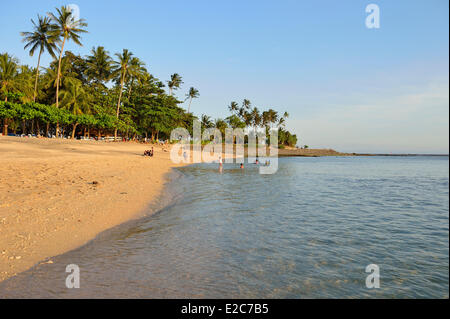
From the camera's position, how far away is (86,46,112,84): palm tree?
64562 mm

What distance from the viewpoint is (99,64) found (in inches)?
2579

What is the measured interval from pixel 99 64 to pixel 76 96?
51.3ft

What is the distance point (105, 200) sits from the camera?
37.7 feet

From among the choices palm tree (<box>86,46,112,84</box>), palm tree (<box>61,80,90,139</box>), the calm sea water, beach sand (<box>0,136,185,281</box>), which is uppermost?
palm tree (<box>86,46,112,84</box>)

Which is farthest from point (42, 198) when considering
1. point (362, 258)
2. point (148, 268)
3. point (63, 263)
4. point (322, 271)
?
point (362, 258)

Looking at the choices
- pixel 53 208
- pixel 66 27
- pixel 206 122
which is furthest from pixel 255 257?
pixel 206 122

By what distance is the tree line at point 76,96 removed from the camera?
1849 inches

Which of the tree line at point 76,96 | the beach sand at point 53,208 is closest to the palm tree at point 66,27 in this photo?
the tree line at point 76,96

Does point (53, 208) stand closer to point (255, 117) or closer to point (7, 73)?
point (7, 73)

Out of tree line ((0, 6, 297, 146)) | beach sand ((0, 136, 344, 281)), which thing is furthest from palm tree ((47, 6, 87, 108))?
beach sand ((0, 136, 344, 281))

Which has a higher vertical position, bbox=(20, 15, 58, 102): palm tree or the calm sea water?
bbox=(20, 15, 58, 102): palm tree

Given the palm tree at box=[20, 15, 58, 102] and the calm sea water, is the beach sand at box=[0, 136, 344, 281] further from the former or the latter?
the palm tree at box=[20, 15, 58, 102]
